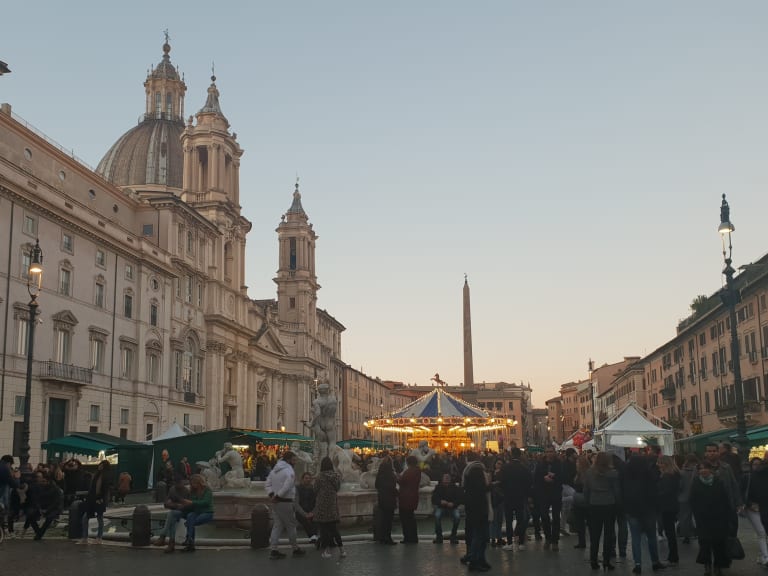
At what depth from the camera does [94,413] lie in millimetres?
43031

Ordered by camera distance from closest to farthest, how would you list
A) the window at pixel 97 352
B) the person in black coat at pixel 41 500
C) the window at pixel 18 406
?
the person in black coat at pixel 41 500 < the window at pixel 18 406 < the window at pixel 97 352

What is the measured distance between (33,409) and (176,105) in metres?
51.3

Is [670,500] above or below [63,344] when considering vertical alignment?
below

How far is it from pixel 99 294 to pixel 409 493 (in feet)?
109

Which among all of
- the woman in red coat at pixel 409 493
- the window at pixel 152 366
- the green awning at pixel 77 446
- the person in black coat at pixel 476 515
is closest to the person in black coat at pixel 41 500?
the woman in red coat at pixel 409 493

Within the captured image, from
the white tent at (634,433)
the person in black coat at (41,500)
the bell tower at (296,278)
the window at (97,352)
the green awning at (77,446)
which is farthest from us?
the bell tower at (296,278)

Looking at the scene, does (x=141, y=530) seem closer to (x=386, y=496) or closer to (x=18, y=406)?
(x=386, y=496)

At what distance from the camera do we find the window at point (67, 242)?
40.8 meters

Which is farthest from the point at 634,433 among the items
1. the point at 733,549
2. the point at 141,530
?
the point at 141,530

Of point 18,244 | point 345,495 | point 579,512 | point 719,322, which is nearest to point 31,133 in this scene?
point 18,244

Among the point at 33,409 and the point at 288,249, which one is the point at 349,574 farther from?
the point at 288,249

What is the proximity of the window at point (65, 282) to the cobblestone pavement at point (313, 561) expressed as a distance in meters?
26.5

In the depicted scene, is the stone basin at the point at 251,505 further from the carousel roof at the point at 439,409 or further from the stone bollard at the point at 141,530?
the carousel roof at the point at 439,409

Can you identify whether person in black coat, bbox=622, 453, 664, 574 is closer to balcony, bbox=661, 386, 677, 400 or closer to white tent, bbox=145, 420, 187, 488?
white tent, bbox=145, 420, 187, 488
